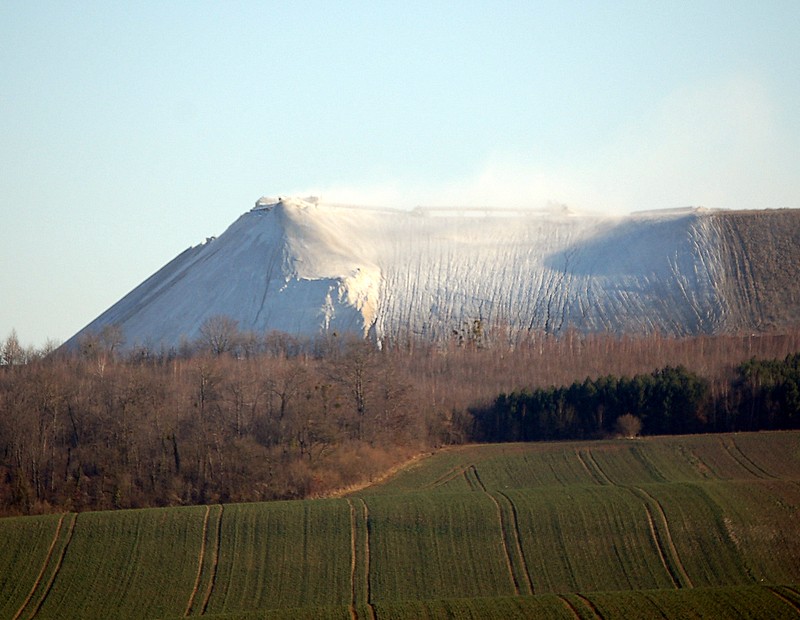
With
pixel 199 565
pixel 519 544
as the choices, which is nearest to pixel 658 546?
pixel 519 544

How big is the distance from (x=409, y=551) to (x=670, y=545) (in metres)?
7.89

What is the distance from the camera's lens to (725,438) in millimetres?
54438

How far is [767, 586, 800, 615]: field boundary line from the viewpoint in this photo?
29.7 metres

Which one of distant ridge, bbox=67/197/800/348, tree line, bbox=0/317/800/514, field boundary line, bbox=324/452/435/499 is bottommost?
field boundary line, bbox=324/452/435/499

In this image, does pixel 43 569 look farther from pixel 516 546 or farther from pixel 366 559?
pixel 516 546

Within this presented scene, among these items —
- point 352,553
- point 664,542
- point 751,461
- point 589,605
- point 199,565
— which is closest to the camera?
point 589,605

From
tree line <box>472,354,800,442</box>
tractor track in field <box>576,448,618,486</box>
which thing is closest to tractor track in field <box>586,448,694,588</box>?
tractor track in field <box>576,448,618,486</box>

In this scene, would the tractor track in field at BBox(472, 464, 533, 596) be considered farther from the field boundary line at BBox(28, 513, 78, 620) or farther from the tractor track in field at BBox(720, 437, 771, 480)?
the field boundary line at BBox(28, 513, 78, 620)

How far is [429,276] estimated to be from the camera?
95.9 metres

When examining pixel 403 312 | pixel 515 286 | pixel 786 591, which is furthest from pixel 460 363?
pixel 786 591

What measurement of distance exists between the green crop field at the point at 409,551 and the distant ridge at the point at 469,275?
1672 inches

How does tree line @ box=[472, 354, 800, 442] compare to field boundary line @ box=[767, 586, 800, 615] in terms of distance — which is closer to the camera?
field boundary line @ box=[767, 586, 800, 615]

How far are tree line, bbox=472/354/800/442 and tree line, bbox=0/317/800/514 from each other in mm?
71

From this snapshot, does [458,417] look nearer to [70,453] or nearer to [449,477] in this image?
[449,477]
